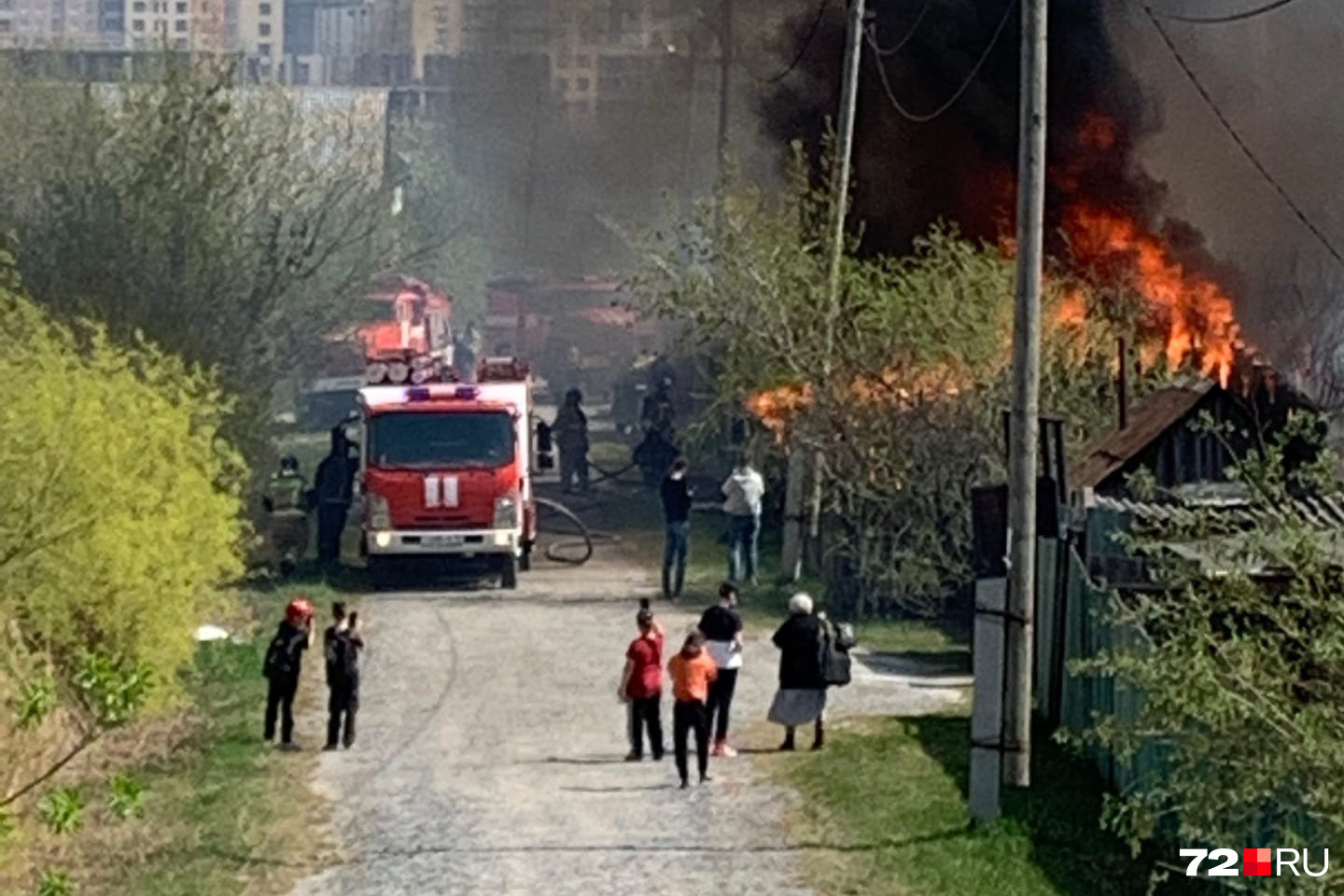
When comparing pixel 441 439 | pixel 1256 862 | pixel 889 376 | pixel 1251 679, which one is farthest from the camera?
pixel 441 439

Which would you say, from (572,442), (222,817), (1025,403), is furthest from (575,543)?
(1025,403)

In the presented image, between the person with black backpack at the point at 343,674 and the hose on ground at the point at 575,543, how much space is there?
13575 millimetres

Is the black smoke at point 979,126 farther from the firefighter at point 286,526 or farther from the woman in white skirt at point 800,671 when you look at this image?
the woman in white skirt at point 800,671

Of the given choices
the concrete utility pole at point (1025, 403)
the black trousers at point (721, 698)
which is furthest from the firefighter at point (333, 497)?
the concrete utility pole at point (1025, 403)

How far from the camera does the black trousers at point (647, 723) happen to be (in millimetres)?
23406

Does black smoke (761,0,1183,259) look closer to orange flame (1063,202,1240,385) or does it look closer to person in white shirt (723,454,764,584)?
orange flame (1063,202,1240,385)

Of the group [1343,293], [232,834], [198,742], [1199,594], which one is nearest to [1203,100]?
[1343,293]

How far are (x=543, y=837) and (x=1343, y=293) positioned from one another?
97.6 feet

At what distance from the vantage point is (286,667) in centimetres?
2406

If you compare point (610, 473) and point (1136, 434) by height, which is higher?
point (1136, 434)

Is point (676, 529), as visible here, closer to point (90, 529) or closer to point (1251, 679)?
point (90, 529)

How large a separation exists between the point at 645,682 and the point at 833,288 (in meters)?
10.9

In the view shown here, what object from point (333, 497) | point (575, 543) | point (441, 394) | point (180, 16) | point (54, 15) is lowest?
point (575, 543)

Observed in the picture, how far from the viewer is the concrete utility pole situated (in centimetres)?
2039
